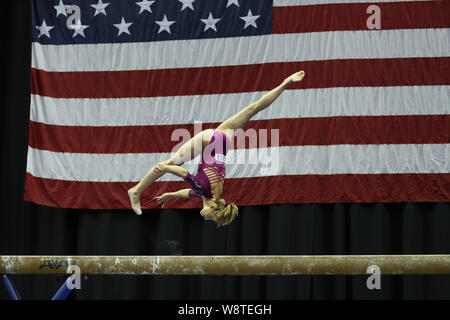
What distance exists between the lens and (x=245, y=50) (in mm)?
6570

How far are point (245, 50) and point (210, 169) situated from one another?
2524 mm

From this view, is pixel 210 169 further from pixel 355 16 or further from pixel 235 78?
pixel 355 16

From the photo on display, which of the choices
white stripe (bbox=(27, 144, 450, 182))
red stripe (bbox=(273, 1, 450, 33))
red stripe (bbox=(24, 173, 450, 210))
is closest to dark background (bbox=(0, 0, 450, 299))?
red stripe (bbox=(24, 173, 450, 210))

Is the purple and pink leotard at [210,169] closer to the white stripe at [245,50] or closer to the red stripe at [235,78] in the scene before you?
the red stripe at [235,78]

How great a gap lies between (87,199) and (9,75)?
198 centimetres

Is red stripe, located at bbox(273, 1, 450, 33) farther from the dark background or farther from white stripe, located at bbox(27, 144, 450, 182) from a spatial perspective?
the dark background

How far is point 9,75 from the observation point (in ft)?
23.6

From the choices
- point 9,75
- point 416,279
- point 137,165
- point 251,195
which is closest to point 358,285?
point 416,279

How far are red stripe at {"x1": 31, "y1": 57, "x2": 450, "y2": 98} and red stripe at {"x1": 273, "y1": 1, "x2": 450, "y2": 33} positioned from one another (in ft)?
1.30

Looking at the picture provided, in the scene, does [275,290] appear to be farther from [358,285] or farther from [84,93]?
[84,93]

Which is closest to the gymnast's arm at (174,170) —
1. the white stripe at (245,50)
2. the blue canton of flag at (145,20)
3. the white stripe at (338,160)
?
the white stripe at (338,160)

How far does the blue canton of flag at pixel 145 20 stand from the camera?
6.62 metres

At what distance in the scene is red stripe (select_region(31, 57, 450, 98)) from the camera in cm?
635

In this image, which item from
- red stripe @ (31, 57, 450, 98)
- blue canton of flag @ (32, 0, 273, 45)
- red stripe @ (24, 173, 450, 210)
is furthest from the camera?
blue canton of flag @ (32, 0, 273, 45)
